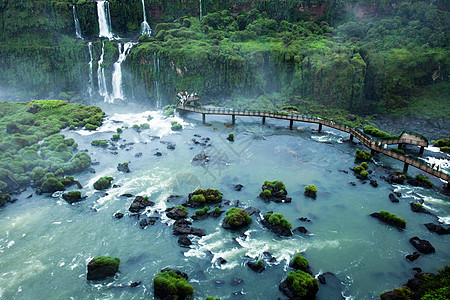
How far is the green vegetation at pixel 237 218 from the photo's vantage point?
41594 millimetres

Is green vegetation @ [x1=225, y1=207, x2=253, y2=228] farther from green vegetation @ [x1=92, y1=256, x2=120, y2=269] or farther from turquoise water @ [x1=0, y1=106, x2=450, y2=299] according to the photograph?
green vegetation @ [x1=92, y1=256, x2=120, y2=269]

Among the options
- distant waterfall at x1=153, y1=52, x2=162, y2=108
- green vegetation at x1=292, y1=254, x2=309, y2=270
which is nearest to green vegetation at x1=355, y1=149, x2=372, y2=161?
green vegetation at x1=292, y1=254, x2=309, y2=270

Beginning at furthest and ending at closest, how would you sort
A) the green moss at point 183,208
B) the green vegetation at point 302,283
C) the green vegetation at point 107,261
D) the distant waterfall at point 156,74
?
the distant waterfall at point 156,74 < the green moss at point 183,208 < the green vegetation at point 107,261 < the green vegetation at point 302,283

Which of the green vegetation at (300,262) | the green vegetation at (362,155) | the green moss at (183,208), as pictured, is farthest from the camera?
the green vegetation at (362,155)

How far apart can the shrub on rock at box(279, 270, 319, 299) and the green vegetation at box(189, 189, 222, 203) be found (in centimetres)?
1759

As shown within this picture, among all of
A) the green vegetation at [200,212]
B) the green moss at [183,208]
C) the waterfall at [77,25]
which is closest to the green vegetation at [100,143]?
the green moss at [183,208]

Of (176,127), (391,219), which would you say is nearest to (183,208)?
(391,219)

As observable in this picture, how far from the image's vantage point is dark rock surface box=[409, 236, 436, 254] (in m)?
38.0

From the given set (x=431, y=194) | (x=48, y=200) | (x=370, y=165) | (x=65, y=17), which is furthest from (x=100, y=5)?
(x=431, y=194)

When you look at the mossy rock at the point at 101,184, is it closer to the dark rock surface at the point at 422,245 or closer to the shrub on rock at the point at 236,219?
the shrub on rock at the point at 236,219

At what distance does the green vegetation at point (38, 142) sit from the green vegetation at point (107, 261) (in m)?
24.3

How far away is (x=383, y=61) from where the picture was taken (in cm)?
9169

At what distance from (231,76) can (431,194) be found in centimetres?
6765

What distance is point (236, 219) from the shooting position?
4166 cm
